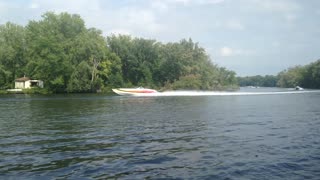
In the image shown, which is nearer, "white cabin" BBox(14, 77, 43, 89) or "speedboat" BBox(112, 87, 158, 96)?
"speedboat" BBox(112, 87, 158, 96)

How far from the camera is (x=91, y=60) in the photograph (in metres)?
105

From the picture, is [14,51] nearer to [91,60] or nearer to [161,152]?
[91,60]

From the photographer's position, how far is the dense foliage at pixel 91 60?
104 metres

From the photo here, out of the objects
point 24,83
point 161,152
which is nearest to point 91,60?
point 24,83

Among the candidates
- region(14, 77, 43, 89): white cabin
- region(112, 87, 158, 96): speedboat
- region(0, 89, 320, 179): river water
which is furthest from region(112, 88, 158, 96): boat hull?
region(0, 89, 320, 179): river water

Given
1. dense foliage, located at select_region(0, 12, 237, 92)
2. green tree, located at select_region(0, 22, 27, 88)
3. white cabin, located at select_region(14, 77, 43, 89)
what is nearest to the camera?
dense foliage, located at select_region(0, 12, 237, 92)

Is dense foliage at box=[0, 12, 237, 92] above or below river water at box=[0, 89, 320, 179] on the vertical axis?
above

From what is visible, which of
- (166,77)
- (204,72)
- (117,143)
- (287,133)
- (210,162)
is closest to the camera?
(210,162)

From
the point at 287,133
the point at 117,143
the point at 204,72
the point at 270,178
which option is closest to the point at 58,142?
the point at 117,143

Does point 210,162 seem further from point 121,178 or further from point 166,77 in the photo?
point 166,77

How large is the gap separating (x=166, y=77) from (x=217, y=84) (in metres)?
17.1

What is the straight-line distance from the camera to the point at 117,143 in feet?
60.7

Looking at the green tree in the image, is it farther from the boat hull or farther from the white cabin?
the boat hull

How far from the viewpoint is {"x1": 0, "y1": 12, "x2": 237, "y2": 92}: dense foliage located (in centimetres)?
10406
